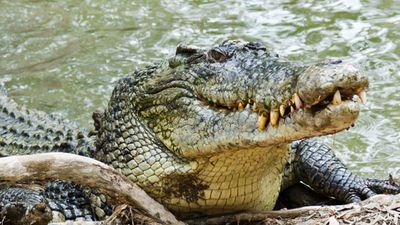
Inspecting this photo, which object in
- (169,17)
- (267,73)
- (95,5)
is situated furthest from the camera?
(95,5)

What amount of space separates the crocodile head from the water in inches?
96.5

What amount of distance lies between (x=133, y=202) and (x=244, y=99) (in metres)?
0.76

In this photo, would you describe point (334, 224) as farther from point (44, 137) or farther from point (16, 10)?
point (16, 10)

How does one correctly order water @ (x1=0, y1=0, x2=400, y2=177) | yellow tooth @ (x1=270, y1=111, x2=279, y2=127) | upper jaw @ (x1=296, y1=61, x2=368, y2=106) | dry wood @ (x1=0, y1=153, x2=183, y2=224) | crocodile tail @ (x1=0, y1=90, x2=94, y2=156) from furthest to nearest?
water @ (x1=0, y1=0, x2=400, y2=177), crocodile tail @ (x1=0, y1=90, x2=94, y2=156), dry wood @ (x1=0, y1=153, x2=183, y2=224), yellow tooth @ (x1=270, y1=111, x2=279, y2=127), upper jaw @ (x1=296, y1=61, x2=368, y2=106)

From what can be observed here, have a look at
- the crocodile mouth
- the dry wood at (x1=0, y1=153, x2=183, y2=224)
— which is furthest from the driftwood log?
the crocodile mouth

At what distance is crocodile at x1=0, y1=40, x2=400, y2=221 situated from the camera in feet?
9.78

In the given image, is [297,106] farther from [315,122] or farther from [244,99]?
[244,99]

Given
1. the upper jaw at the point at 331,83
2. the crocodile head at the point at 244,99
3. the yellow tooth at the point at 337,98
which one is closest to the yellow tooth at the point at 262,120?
the crocodile head at the point at 244,99

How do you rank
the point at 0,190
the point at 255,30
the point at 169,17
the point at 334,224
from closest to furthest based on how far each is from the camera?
the point at 334,224, the point at 0,190, the point at 255,30, the point at 169,17

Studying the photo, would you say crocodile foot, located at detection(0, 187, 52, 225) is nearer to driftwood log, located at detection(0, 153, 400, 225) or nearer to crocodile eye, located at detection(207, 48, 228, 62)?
driftwood log, located at detection(0, 153, 400, 225)

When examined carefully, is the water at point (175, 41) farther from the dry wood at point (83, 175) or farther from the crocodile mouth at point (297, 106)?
the crocodile mouth at point (297, 106)

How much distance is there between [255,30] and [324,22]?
31.5 inches

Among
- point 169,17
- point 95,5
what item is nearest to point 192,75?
point 169,17

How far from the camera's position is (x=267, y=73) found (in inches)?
130
